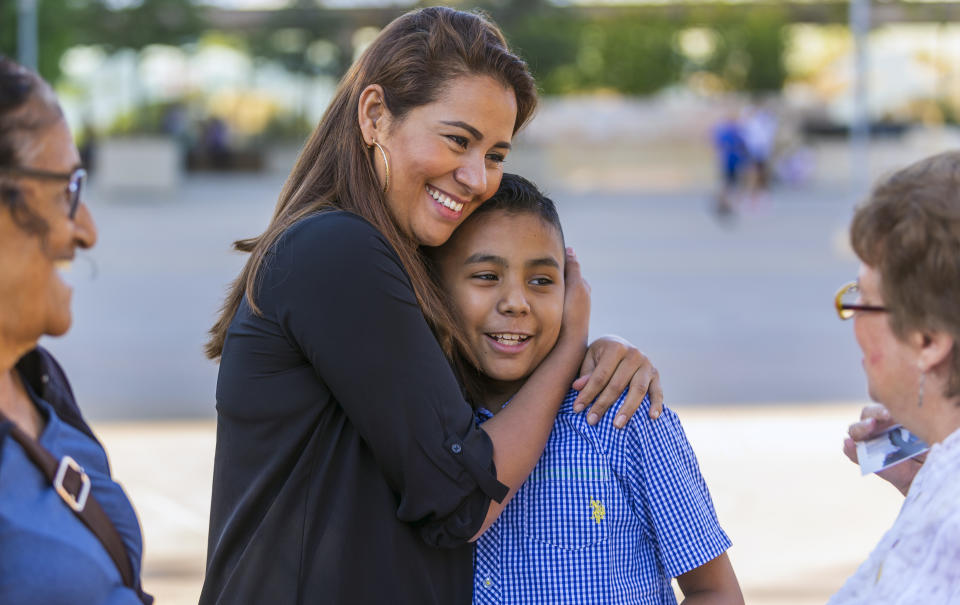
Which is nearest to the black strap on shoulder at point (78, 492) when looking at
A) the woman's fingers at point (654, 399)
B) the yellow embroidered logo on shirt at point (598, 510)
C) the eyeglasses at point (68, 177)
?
the eyeglasses at point (68, 177)

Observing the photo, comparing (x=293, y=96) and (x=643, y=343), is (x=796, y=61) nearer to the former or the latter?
(x=293, y=96)

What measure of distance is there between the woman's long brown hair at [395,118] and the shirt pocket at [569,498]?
33 cm

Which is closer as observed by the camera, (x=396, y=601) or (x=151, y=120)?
(x=396, y=601)

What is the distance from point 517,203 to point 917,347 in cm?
108

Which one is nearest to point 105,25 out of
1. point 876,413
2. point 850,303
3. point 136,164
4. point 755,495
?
point 136,164

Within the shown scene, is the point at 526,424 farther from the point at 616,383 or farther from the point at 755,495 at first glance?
the point at 755,495

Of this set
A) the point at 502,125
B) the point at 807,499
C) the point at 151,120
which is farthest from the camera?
the point at 151,120

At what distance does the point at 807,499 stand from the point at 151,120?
35.3 m

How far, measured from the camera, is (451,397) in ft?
6.71

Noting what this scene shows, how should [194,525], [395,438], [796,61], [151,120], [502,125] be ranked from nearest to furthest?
[395,438], [502,125], [194,525], [151,120], [796,61]

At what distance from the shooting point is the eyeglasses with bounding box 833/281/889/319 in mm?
1810

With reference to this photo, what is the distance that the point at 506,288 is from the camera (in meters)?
2.51

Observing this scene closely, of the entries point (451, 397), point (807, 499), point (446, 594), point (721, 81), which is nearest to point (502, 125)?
point (451, 397)

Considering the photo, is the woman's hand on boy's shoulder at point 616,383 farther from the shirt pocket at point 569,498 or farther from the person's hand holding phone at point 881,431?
the person's hand holding phone at point 881,431
